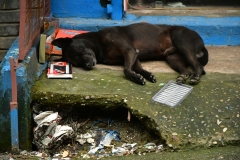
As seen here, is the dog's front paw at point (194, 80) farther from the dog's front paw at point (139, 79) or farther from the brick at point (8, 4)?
the brick at point (8, 4)

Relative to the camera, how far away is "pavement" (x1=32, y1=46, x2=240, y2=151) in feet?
12.5

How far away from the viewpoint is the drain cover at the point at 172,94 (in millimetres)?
4211

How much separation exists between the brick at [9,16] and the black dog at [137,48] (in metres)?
0.59

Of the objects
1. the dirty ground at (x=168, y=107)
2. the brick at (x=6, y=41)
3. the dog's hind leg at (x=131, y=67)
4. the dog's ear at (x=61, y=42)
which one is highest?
the dog's ear at (x=61, y=42)

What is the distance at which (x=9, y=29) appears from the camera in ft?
17.1

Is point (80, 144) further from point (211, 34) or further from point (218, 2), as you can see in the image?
point (218, 2)

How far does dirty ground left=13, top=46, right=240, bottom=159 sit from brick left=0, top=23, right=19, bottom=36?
3.00 feet

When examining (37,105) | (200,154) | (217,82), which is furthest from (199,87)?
(37,105)

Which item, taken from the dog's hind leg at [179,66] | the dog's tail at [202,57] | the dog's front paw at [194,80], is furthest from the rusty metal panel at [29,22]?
the dog's tail at [202,57]

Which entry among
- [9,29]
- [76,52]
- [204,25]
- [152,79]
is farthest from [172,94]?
[9,29]

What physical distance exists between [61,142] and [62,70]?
3.03ft

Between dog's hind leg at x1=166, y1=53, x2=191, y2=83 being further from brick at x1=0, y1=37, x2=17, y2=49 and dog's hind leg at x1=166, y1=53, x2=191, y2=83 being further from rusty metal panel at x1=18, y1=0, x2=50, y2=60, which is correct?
brick at x1=0, y1=37, x2=17, y2=49

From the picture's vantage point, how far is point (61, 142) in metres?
4.18

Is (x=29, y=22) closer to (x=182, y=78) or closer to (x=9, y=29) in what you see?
(x=9, y=29)
